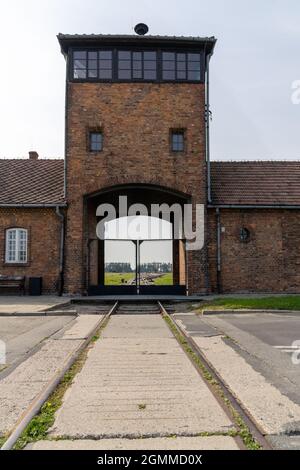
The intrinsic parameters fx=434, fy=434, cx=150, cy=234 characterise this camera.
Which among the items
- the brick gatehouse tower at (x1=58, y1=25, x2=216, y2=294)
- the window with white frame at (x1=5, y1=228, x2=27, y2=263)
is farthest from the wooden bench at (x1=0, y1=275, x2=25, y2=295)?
the brick gatehouse tower at (x1=58, y1=25, x2=216, y2=294)

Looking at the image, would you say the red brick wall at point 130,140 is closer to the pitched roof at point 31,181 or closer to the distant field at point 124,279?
the pitched roof at point 31,181

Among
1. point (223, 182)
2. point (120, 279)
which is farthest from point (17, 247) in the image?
point (223, 182)

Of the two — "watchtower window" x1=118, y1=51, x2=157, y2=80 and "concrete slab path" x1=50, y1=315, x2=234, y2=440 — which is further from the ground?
"watchtower window" x1=118, y1=51, x2=157, y2=80

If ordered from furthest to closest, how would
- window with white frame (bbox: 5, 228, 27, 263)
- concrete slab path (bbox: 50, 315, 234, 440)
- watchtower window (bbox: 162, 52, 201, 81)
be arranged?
watchtower window (bbox: 162, 52, 201, 81), window with white frame (bbox: 5, 228, 27, 263), concrete slab path (bbox: 50, 315, 234, 440)

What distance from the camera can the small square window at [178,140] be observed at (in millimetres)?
19697

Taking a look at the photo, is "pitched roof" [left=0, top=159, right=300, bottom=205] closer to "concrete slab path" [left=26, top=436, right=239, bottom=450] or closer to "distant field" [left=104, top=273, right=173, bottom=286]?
"distant field" [left=104, top=273, right=173, bottom=286]

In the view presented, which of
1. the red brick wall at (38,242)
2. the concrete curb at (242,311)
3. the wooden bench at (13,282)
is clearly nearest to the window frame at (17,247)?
the red brick wall at (38,242)

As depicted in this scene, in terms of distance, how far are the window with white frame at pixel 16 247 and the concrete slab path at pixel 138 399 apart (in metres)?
13.6

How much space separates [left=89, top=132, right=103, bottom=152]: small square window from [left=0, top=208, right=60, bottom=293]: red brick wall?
11.0 feet

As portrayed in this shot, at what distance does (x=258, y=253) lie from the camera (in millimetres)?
19469

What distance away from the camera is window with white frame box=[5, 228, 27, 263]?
1945 cm

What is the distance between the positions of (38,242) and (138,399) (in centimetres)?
1601

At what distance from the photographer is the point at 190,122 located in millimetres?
19578
